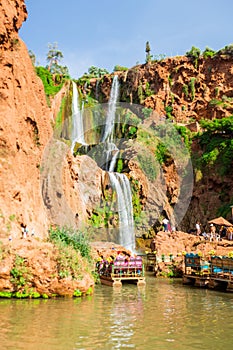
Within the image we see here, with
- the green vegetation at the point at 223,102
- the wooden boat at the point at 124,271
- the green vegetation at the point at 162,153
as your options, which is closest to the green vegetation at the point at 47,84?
the green vegetation at the point at 162,153

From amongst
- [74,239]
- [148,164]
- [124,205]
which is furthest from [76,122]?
[74,239]

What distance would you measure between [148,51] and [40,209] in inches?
1580

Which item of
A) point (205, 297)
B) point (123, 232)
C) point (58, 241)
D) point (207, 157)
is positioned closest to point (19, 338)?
point (58, 241)

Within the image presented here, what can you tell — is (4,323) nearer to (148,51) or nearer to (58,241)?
(58,241)

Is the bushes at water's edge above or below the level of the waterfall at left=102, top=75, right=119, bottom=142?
below

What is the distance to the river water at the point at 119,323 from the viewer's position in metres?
7.95

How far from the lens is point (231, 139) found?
39844 mm

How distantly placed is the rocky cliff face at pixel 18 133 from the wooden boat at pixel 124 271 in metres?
4.15

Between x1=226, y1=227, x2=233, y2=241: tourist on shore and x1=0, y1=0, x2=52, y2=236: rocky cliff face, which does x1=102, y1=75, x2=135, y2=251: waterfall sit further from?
x1=0, y1=0, x2=52, y2=236: rocky cliff face

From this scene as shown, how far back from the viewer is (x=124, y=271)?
17844 millimetres

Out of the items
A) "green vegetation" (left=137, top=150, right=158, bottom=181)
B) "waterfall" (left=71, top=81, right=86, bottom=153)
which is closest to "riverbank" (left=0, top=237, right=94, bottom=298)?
"green vegetation" (left=137, top=150, right=158, bottom=181)

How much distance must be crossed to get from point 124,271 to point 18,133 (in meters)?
8.42

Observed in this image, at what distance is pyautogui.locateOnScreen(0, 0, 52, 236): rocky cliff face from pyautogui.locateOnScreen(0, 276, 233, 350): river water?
5406mm

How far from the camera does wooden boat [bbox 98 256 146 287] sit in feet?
57.4
